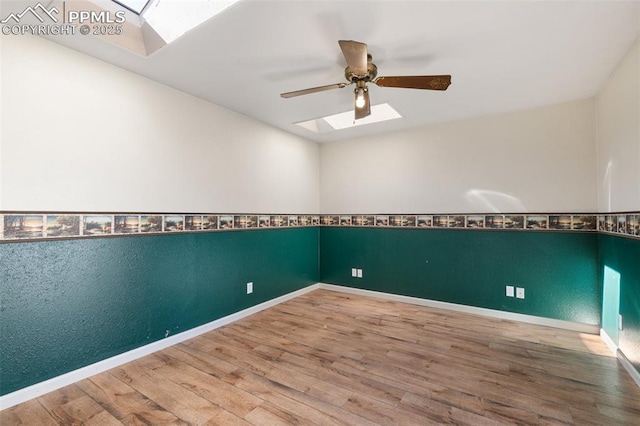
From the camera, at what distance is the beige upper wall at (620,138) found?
202 cm

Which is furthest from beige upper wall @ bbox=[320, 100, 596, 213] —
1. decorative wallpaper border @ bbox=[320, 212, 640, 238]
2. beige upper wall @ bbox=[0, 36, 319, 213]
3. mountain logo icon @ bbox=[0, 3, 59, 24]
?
mountain logo icon @ bbox=[0, 3, 59, 24]

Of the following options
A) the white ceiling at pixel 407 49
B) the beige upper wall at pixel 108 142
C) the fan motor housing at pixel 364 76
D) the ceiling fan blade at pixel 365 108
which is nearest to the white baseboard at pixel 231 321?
the beige upper wall at pixel 108 142

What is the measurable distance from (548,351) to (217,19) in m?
3.75

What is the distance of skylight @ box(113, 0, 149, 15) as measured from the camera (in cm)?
193

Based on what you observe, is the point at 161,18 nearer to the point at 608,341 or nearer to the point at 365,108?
the point at 365,108

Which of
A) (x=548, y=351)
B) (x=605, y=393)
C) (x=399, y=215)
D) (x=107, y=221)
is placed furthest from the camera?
(x=399, y=215)

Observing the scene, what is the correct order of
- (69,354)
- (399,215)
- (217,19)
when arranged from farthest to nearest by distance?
(399,215)
(69,354)
(217,19)

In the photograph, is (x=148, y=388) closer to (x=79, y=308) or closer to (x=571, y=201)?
(x=79, y=308)

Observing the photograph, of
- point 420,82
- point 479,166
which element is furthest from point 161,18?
point 479,166

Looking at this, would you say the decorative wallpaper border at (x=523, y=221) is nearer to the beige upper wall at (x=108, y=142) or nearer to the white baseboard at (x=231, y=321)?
the white baseboard at (x=231, y=321)

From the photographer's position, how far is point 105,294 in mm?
2174

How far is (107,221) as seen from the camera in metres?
2.21

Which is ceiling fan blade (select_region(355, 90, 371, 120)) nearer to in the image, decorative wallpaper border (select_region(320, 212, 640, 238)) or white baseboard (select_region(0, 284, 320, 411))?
decorative wallpaper border (select_region(320, 212, 640, 238))

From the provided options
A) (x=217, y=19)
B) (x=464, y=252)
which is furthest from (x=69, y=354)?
(x=464, y=252)
